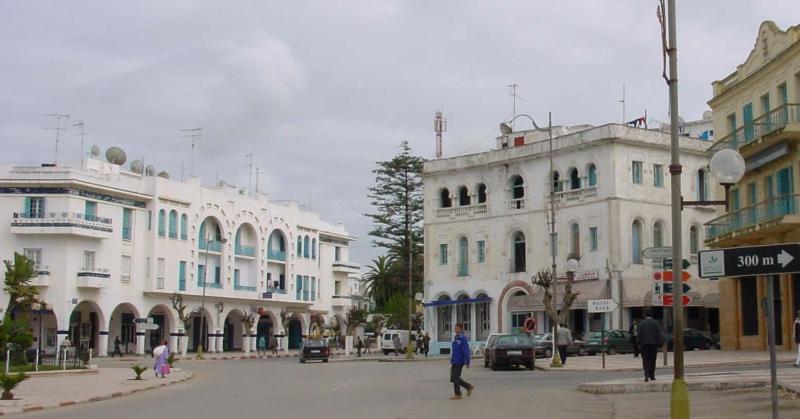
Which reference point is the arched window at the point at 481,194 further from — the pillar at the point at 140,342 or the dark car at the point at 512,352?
the dark car at the point at 512,352

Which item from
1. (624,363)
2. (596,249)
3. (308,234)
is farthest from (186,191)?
(624,363)

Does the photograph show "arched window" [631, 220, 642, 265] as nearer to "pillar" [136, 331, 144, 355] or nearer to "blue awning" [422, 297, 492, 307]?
"blue awning" [422, 297, 492, 307]

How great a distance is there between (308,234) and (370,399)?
69061 millimetres

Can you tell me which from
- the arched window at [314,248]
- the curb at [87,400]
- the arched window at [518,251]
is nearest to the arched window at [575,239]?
the arched window at [518,251]

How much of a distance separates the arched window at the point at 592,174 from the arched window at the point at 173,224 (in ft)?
102

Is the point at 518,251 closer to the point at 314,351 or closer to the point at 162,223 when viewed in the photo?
the point at 314,351

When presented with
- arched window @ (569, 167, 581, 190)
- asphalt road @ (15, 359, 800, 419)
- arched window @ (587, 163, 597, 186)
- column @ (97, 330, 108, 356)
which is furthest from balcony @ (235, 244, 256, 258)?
asphalt road @ (15, 359, 800, 419)

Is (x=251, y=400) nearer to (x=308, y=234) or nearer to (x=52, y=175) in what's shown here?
(x=52, y=175)

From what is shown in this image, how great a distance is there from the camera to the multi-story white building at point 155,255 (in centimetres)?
6384

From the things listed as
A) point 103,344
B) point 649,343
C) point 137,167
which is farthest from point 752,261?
point 137,167

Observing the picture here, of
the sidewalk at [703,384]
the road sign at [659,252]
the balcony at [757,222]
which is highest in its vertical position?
the balcony at [757,222]

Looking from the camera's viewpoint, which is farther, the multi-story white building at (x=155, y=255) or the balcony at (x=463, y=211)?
the balcony at (x=463, y=211)

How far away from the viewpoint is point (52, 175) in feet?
209

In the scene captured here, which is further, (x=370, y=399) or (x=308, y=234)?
(x=308, y=234)
